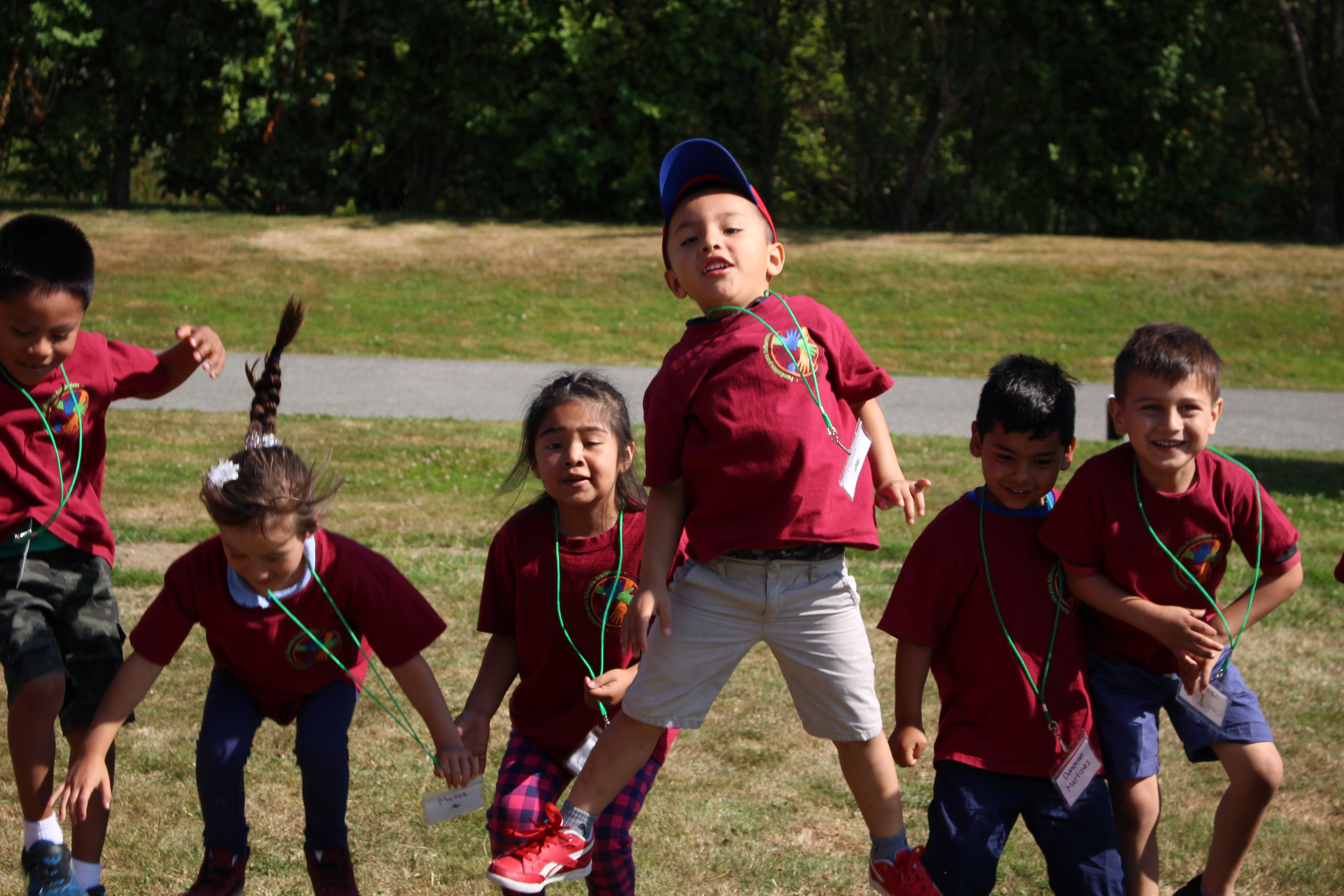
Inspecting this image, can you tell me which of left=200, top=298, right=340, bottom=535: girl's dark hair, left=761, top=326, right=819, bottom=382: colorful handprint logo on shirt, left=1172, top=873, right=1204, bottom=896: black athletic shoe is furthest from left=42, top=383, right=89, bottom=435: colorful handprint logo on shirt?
left=1172, top=873, right=1204, bottom=896: black athletic shoe

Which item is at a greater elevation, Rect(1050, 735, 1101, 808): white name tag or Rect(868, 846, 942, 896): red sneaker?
Rect(1050, 735, 1101, 808): white name tag

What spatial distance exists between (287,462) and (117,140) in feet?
53.0

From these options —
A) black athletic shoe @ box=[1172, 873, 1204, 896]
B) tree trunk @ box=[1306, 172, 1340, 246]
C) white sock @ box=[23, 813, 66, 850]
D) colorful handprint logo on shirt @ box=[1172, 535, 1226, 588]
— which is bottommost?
white sock @ box=[23, 813, 66, 850]

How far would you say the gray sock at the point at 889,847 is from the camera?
276 centimetres

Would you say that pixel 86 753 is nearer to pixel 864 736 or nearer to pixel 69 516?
pixel 69 516

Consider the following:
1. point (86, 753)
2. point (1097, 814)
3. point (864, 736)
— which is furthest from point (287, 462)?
point (1097, 814)

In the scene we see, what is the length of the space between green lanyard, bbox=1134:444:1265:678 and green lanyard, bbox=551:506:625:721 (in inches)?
46.3

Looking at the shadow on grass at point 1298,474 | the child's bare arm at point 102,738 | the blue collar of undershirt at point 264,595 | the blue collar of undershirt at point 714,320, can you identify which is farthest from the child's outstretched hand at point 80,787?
the shadow on grass at point 1298,474

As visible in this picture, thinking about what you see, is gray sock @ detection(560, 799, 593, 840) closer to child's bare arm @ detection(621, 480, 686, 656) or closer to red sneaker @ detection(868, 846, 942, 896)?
child's bare arm @ detection(621, 480, 686, 656)

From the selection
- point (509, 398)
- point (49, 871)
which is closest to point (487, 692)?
point (49, 871)

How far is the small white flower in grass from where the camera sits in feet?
8.57

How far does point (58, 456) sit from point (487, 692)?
128 centimetres

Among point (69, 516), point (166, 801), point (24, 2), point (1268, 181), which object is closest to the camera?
point (69, 516)

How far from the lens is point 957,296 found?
46.8 feet
